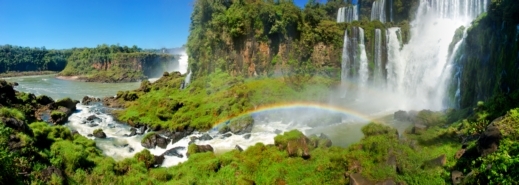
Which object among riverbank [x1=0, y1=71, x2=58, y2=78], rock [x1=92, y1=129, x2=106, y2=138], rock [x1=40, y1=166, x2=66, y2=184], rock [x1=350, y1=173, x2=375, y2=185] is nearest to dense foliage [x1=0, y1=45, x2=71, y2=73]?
riverbank [x1=0, y1=71, x2=58, y2=78]

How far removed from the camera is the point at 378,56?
3944 centimetres

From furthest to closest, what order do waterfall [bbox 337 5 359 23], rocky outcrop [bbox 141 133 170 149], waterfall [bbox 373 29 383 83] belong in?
waterfall [bbox 337 5 359 23] → waterfall [bbox 373 29 383 83] → rocky outcrop [bbox 141 133 170 149]

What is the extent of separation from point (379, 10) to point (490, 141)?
4689 cm

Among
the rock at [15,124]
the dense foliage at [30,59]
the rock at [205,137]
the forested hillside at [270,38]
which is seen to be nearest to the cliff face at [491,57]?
the forested hillside at [270,38]

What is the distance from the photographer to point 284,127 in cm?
2922

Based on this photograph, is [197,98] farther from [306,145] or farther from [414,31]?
[414,31]

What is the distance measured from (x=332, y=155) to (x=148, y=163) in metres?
10.2

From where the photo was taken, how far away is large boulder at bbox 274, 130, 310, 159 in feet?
57.9

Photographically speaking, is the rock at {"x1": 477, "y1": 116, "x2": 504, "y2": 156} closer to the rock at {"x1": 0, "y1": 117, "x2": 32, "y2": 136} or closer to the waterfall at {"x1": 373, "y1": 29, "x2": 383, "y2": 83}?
the rock at {"x1": 0, "y1": 117, "x2": 32, "y2": 136}

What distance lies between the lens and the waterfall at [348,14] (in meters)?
57.6

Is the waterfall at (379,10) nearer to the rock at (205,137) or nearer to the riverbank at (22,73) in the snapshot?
the rock at (205,137)

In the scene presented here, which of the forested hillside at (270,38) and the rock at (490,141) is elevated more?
the forested hillside at (270,38)

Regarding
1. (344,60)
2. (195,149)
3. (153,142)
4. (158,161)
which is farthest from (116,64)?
(158,161)

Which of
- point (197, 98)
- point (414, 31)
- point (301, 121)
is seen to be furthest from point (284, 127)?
point (414, 31)
